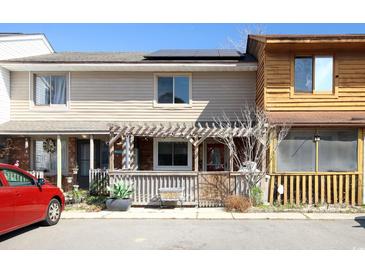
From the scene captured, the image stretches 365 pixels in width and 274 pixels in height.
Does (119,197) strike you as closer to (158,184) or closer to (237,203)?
(158,184)

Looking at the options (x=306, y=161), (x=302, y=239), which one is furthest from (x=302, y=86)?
(x=302, y=239)

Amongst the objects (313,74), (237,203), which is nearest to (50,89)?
(237,203)

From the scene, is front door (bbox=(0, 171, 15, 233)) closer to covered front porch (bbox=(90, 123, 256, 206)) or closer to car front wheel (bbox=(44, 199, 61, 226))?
car front wheel (bbox=(44, 199, 61, 226))

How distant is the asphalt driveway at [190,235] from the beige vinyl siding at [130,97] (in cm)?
619

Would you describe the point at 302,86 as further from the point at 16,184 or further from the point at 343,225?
the point at 16,184

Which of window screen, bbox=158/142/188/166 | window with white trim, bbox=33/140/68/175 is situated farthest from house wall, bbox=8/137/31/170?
window screen, bbox=158/142/188/166

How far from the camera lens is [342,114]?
11570mm

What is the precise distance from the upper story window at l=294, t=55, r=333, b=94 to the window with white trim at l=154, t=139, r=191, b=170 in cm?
536

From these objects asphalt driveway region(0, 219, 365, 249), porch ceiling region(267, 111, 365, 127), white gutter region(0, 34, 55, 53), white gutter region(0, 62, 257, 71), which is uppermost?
white gutter region(0, 34, 55, 53)

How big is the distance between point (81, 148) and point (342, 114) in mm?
11164

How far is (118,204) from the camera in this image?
10070mm

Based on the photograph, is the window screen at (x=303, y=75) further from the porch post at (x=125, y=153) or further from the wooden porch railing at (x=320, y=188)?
the porch post at (x=125, y=153)

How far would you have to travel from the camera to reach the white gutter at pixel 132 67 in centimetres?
1330

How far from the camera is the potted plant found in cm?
1009
